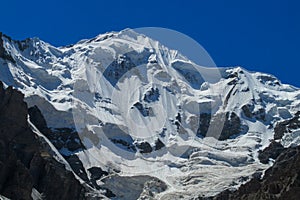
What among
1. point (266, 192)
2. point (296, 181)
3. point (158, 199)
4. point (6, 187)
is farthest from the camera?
point (158, 199)

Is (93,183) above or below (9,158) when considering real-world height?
above

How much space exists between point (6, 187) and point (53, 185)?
24.6m

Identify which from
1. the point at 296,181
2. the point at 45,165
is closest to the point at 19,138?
the point at 45,165

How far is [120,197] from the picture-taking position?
193625 mm

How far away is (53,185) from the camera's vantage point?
119 metres

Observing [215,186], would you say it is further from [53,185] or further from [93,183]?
[53,185]

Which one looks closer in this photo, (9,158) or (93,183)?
(9,158)

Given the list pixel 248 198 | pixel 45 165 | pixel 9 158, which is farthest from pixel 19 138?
pixel 248 198

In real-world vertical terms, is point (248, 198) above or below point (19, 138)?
below

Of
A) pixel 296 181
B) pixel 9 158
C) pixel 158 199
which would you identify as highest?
pixel 158 199

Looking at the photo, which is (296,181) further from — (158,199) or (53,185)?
(158,199)

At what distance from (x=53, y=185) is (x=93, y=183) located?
250 ft

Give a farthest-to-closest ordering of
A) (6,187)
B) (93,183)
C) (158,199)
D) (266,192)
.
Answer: (93,183)
(158,199)
(6,187)
(266,192)

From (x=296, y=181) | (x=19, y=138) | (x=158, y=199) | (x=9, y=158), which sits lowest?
(x=296, y=181)
